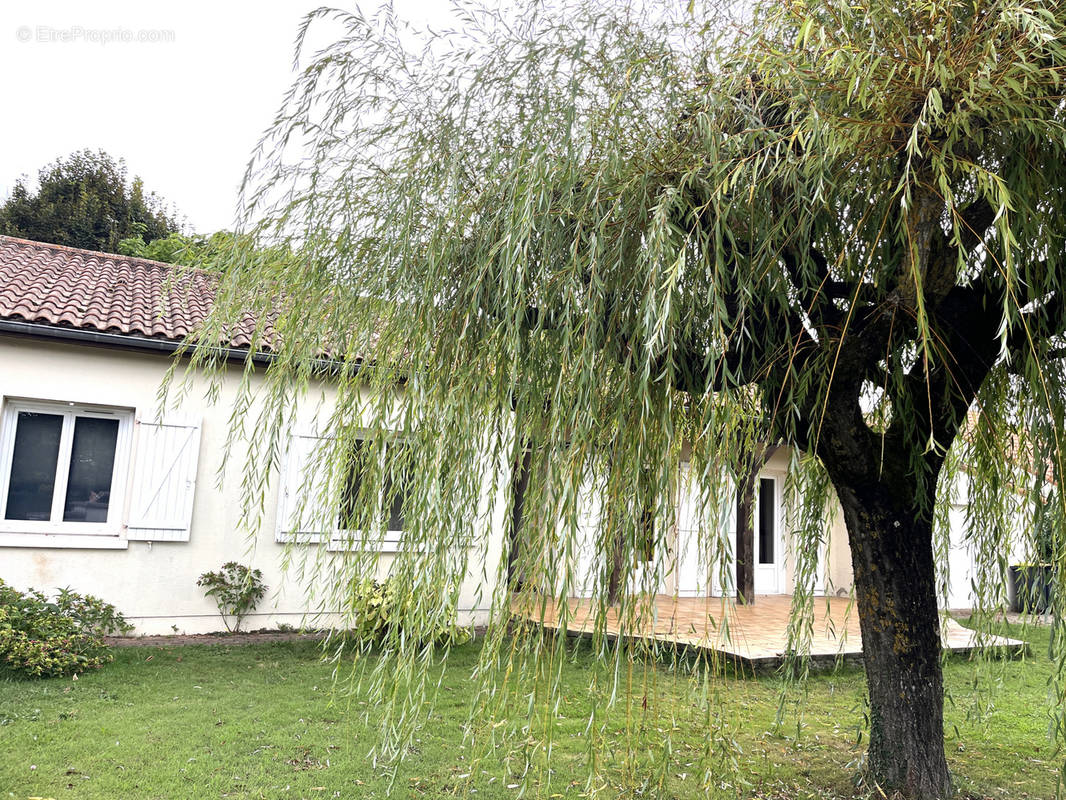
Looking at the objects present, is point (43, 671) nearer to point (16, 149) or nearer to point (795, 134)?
point (795, 134)

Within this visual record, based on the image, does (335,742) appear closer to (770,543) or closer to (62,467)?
(62,467)

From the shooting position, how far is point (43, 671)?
548 cm

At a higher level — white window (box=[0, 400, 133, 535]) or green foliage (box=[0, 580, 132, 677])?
white window (box=[0, 400, 133, 535])

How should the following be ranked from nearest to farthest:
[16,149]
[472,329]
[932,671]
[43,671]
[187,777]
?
[472,329], [932,671], [187,777], [43,671], [16,149]

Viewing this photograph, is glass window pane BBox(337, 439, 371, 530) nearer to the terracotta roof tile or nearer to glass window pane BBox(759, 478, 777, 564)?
the terracotta roof tile

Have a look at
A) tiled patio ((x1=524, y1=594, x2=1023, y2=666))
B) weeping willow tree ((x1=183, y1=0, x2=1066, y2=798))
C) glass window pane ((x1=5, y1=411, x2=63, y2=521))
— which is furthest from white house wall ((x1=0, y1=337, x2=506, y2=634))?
weeping willow tree ((x1=183, y1=0, x2=1066, y2=798))

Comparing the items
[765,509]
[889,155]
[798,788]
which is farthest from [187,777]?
[765,509]

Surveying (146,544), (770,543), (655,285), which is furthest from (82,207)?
(655,285)

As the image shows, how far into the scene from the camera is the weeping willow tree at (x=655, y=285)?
2307 millimetres

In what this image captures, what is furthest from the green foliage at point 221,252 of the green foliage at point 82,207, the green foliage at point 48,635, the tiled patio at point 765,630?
the green foliage at point 82,207

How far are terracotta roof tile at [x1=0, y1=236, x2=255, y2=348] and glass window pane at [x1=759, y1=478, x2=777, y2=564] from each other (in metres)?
8.76

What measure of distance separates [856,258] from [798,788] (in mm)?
2677

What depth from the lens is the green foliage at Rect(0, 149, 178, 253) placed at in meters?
17.8

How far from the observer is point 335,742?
14.3ft
